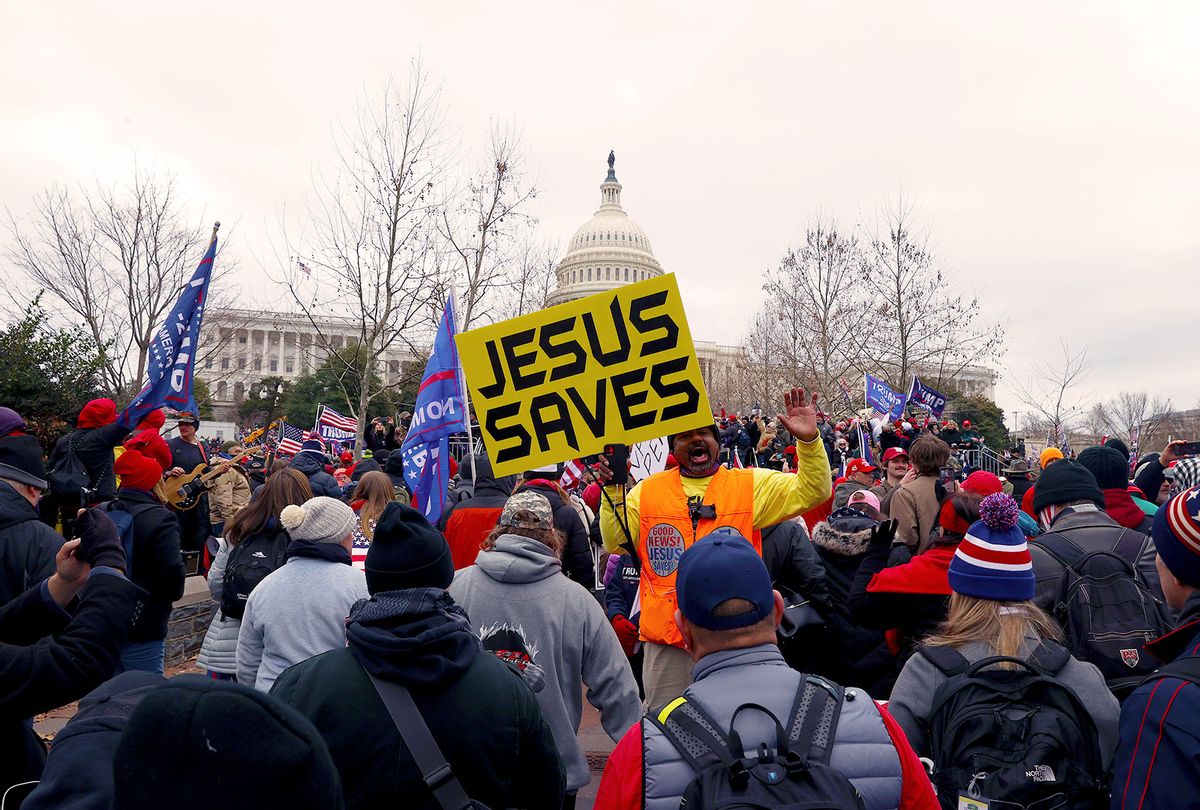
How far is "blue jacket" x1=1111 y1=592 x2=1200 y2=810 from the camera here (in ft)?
6.09

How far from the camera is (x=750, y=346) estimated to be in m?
37.6

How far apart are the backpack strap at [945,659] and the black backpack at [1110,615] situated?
3.44ft

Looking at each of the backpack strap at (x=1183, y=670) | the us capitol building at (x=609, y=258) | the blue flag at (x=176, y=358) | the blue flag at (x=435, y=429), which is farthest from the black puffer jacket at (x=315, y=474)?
the us capitol building at (x=609, y=258)

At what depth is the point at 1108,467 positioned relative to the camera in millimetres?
5332

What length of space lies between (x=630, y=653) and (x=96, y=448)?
3.48 meters

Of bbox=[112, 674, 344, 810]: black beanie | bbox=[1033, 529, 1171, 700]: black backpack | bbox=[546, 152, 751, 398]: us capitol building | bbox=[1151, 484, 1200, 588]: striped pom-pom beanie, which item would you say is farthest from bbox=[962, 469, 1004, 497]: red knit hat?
bbox=[546, 152, 751, 398]: us capitol building

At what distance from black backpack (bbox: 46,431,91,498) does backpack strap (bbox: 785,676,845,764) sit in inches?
183

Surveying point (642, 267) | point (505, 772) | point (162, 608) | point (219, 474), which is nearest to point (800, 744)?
point (505, 772)

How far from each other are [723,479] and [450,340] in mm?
3485

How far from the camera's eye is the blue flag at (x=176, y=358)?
608 centimetres

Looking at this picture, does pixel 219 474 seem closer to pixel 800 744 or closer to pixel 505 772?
pixel 505 772

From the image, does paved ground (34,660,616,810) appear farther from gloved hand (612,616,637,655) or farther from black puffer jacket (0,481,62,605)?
black puffer jacket (0,481,62,605)

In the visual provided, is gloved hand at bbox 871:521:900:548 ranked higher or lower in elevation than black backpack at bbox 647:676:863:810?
higher

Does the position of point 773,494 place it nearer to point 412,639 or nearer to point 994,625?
point 994,625
